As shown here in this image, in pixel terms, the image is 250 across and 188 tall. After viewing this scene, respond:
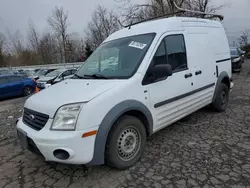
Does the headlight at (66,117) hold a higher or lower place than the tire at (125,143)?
higher

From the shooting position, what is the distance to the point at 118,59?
3.33 m

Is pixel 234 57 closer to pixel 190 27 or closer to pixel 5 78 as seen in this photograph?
pixel 190 27

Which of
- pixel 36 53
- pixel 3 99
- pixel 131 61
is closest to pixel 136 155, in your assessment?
pixel 131 61

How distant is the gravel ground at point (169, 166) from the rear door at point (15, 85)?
8.30m

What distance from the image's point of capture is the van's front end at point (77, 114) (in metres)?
2.33

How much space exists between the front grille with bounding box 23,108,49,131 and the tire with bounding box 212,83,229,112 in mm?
4027

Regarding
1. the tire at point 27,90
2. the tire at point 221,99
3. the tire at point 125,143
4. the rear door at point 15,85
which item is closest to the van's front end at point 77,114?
the tire at point 125,143

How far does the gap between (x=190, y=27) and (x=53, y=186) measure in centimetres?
371

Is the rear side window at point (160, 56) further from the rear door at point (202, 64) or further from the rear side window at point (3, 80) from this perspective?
the rear side window at point (3, 80)

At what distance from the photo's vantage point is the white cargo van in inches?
93.7

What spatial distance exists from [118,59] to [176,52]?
1112 mm

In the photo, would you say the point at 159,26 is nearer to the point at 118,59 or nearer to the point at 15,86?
the point at 118,59

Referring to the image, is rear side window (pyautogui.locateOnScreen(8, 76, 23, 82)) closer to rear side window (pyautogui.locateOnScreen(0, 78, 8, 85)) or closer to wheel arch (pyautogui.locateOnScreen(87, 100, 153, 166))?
rear side window (pyautogui.locateOnScreen(0, 78, 8, 85))

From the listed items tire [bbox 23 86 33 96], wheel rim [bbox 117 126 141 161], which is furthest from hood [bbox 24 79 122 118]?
tire [bbox 23 86 33 96]
